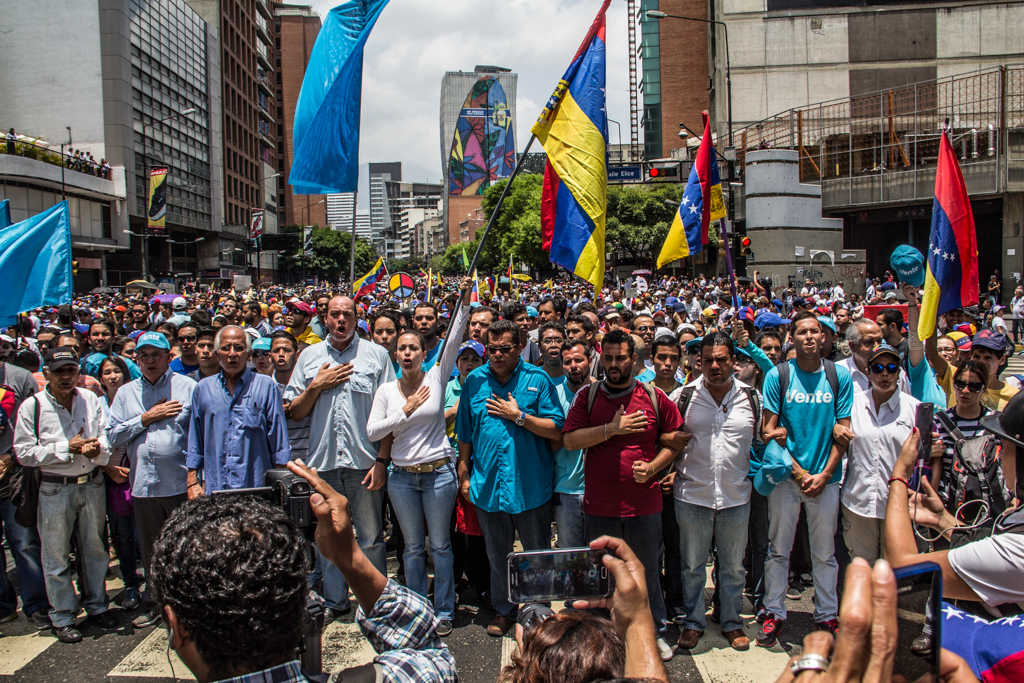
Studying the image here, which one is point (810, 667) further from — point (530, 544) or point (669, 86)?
point (669, 86)

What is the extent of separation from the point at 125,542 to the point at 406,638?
4159 millimetres

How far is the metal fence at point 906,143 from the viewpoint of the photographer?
79.5 ft

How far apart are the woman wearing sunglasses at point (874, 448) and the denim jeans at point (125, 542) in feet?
16.1

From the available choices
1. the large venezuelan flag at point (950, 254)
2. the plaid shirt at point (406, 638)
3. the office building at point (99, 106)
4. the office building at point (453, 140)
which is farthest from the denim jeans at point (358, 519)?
the office building at point (453, 140)

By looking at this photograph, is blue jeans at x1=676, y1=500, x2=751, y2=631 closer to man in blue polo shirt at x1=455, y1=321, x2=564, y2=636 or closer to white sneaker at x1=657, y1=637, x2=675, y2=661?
white sneaker at x1=657, y1=637, x2=675, y2=661

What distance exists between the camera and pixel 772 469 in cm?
430

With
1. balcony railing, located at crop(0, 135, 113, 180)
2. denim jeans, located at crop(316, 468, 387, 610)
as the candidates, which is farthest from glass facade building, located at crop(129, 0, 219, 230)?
denim jeans, located at crop(316, 468, 387, 610)

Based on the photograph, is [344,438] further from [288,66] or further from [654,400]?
[288,66]

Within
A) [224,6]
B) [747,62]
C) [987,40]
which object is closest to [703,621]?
[747,62]

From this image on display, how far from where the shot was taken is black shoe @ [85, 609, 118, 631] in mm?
4745

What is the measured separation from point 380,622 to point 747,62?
4355 cm

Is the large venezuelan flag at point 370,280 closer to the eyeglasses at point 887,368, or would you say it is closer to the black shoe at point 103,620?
Result: the black shoe at point 103,620

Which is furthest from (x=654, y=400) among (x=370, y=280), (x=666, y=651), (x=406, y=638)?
(x=370, y=280)

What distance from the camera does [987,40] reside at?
1508 inches
